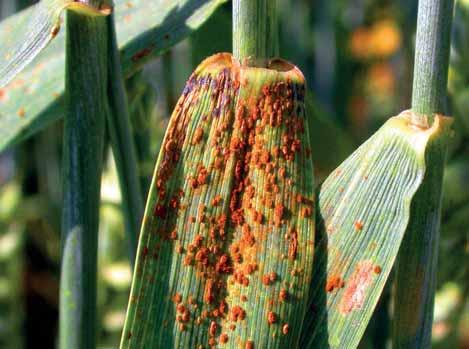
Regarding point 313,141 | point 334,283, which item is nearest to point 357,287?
point 334,283

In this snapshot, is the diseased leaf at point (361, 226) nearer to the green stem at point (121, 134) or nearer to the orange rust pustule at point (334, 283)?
the orange rust pustule at point (334, 283)

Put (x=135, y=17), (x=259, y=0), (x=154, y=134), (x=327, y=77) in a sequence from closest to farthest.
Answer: (x=259, y=0), (x=135, y=17), (x=154, y=134), (x=327, y=77)

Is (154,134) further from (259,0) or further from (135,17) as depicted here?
(259,0)

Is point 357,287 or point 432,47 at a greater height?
point 432,47

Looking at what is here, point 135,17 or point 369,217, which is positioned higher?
point 135,17

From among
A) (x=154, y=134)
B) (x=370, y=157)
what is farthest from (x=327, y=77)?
(x=370, y=157)

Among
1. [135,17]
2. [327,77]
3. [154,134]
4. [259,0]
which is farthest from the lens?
[327,77]

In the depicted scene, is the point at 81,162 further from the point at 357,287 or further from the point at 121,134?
the point at 357,287

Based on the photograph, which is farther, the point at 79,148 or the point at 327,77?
the point at 327,77
